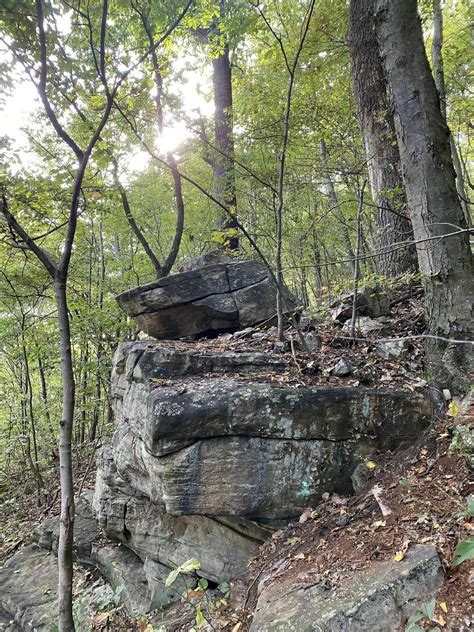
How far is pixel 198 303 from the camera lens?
17.5 ft

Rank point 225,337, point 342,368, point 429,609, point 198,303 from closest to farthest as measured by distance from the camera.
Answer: point 429,609, point 342,368, point 225,337, point 198,303

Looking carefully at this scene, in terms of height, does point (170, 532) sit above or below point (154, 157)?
below

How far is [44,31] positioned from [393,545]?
15.8 ft

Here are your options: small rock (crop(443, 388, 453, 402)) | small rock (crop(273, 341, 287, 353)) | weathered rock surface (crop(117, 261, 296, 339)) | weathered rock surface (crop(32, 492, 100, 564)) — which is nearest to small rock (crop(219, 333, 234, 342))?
weathered rock surface (crop(117, 261, 296, 339))

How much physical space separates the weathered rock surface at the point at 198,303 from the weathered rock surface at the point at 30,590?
3707 millimetres

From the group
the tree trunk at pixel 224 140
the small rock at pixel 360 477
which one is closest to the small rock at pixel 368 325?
→ the small rock at pixel 360 477

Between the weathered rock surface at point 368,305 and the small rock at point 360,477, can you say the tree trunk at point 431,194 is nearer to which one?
the small rock at point 360,477

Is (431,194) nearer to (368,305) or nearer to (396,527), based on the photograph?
(368,305)

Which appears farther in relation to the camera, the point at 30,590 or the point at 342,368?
the point at 30,590

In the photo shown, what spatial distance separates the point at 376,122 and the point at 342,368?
134 inches

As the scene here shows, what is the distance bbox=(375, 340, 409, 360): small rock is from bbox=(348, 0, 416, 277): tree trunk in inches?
48.4

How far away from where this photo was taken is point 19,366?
10.3 m

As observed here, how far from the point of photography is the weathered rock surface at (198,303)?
5.25 m

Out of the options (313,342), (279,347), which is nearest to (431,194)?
(313,342)
